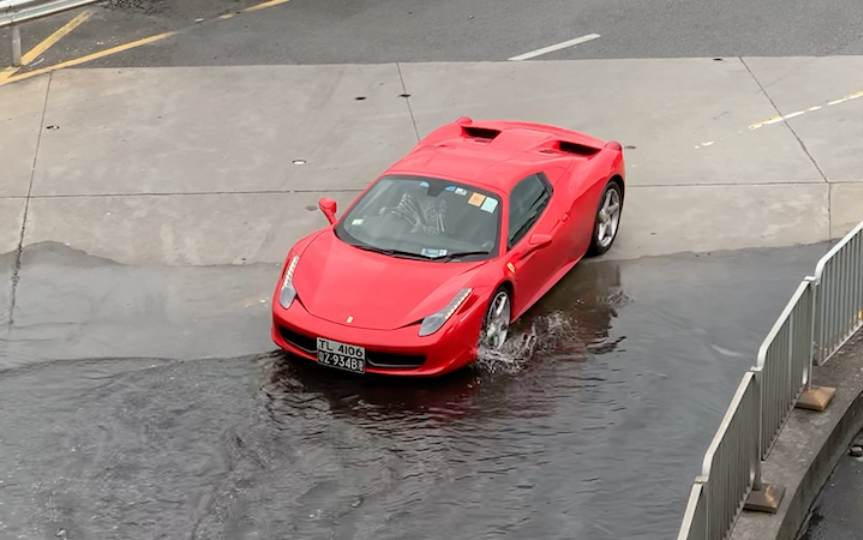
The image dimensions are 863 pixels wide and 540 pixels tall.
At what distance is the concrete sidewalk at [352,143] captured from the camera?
12.6 meters

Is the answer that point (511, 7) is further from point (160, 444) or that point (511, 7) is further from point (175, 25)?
point (160, 444)

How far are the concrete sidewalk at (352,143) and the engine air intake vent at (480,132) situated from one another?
59.9 inches

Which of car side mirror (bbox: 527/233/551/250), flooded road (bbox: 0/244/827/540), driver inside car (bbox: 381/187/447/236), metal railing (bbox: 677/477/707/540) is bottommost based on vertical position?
flooded road (bbox: 0/244/827/540)

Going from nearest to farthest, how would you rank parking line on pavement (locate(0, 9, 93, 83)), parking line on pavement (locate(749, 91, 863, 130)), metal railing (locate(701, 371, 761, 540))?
metal railing (locate(701, 371, 761, 540)) → parking line on pavement (locate(749, 91, 863, 130)) → parking line on pavement (locate(0, 9, 93, 83))

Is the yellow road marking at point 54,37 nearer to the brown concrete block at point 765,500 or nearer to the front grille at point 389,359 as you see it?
the front grille at point 389,359

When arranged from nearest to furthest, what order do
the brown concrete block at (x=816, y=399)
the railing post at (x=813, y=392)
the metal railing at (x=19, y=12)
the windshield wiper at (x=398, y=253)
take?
the railing post at (x=813, y=392) < the brown concrete block at (x=816, y=399) < the windshield wiper at (x=398, y=253) < the metal railing at (x=19, y=12)

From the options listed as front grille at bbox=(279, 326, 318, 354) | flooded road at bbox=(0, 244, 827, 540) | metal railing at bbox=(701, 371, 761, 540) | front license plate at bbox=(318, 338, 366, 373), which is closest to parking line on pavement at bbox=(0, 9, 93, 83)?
flooded road at bbox=(0, 244, 827, 540)

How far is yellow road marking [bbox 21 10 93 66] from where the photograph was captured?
16.8 metres

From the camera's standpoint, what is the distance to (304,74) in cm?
1616

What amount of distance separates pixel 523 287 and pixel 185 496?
11.0ft

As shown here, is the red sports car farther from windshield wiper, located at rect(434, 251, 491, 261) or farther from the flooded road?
the flooded road

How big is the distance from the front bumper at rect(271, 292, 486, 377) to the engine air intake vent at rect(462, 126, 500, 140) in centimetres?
252

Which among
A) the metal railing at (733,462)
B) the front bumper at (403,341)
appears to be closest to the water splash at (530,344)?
the front bumper at (403,341)

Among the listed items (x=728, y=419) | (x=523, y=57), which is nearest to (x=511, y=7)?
(x=523, y=57)
